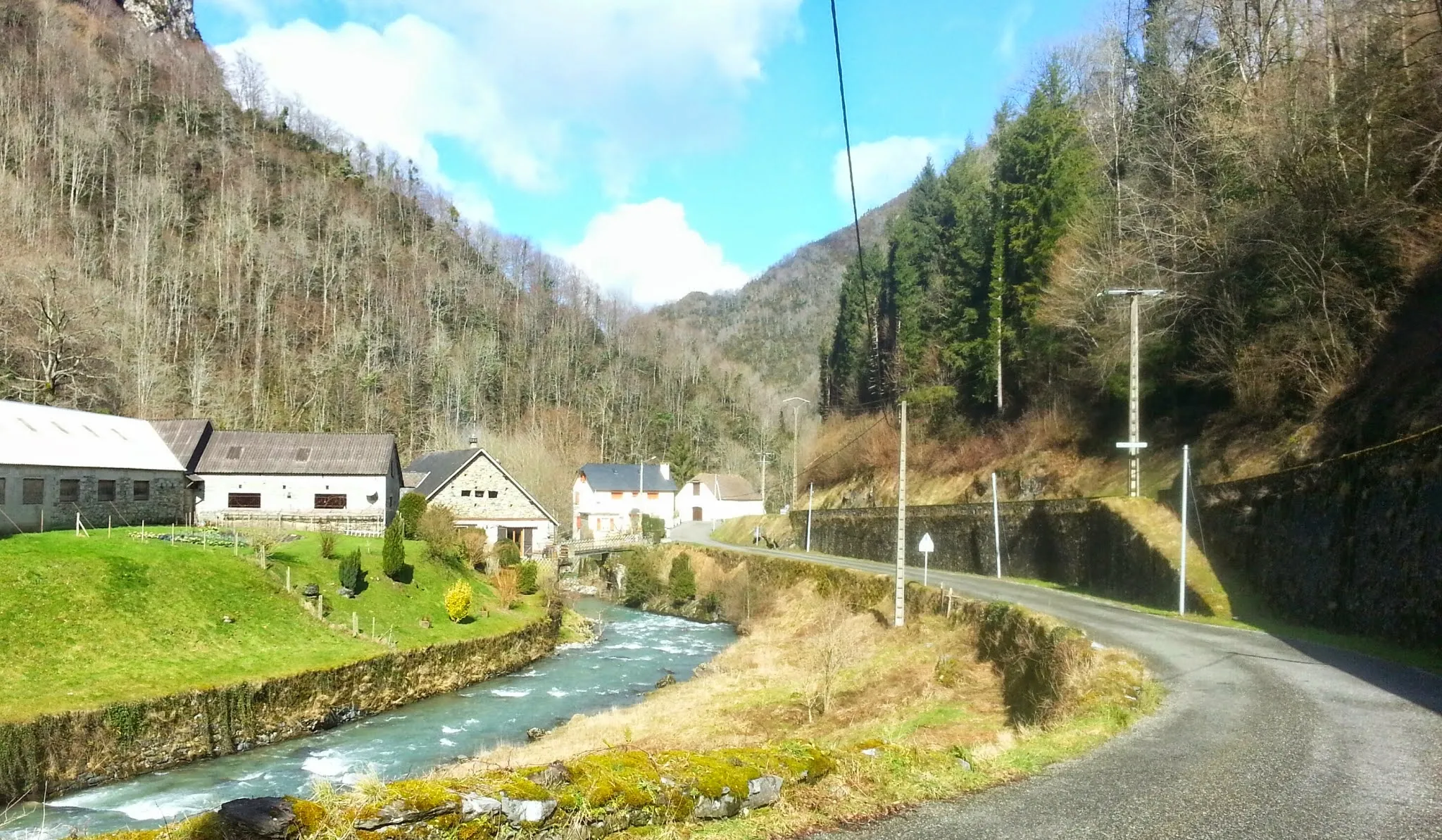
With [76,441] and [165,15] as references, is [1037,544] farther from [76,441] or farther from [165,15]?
[165,15]

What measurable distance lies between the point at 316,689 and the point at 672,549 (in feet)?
115

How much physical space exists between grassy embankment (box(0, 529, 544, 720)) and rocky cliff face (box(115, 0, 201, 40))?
12719 cm

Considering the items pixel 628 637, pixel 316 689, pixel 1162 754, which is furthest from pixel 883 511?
pixel 1162 754

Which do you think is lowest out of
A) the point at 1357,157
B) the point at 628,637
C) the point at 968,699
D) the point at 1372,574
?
the point at 628,637

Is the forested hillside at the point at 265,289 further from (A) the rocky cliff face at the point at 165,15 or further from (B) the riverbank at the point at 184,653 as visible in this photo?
(B) the riverbank at the point at 184,653

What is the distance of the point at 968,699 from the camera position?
58.7 feet

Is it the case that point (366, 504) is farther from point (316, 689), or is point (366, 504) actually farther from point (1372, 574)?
point (1372, 574)

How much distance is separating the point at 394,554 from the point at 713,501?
57.7 metres

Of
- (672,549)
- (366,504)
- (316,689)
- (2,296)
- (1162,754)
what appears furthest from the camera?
(672,549)

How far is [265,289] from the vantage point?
83.2 metres

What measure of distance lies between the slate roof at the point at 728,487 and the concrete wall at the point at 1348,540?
66.4 meters

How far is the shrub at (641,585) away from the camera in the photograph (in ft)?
170

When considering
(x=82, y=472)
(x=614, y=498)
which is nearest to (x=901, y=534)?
(x=82, y=472)

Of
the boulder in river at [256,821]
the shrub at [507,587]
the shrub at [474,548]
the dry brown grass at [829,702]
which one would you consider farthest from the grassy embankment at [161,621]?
the boulder in river at [256,821]
